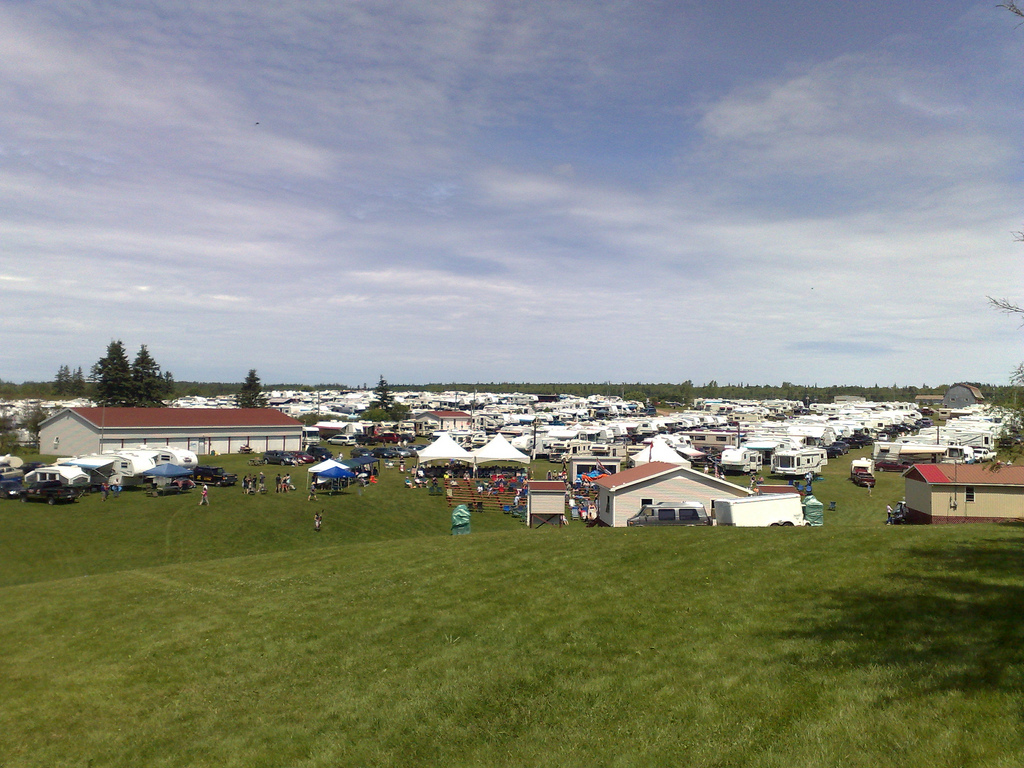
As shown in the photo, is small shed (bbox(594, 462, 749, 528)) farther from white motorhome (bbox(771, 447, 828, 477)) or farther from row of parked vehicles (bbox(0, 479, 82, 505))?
row of parked vehicles (bbox(0, 479, 82, 505))

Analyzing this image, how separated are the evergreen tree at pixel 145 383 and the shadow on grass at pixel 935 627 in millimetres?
108330

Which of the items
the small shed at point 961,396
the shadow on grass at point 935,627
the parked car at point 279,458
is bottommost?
the parked car at point 279,458

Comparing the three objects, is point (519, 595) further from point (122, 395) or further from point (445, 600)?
point (122, 395)

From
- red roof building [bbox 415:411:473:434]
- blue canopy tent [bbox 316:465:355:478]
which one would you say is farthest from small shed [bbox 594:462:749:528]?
red roof building [bbox 415:411:473:434]

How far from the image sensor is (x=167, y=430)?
68.1 meters

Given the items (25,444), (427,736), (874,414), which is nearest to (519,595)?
(427,736)

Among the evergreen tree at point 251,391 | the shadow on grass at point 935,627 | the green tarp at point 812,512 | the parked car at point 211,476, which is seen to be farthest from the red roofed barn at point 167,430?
Result: the shadow on grass at point 935,627

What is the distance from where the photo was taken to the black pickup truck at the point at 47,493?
4097 centimetres

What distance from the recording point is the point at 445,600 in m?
16.8

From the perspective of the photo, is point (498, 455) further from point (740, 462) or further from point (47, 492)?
point (47, 492)

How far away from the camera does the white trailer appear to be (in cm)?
2539

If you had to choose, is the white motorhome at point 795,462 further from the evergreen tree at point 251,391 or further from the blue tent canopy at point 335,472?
the evergreen tree at point 251,391

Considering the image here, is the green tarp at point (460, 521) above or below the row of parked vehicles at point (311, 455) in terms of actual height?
above

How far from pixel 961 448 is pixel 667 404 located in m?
130
